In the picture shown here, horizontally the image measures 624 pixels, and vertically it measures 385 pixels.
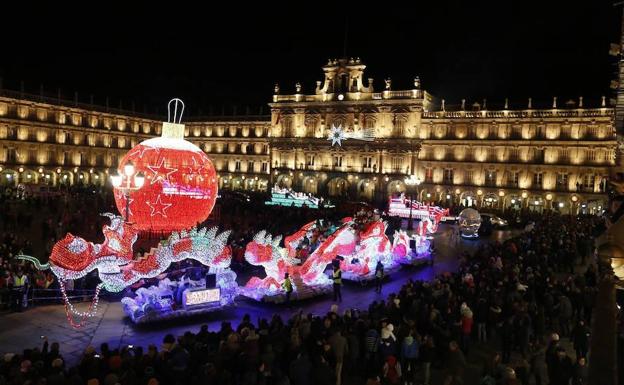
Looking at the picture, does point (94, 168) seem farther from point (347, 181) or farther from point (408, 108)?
point (408, 108)

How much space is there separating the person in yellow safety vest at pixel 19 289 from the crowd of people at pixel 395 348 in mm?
3776

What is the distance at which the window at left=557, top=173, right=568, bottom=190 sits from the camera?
1921 inches

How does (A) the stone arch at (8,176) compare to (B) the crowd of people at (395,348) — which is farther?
(A) the stone arch at (8,176)

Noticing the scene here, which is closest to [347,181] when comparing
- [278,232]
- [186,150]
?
[278,232]

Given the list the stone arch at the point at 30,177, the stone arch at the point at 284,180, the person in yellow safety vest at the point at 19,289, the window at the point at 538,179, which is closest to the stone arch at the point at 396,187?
the stone arch at the point at 284,180

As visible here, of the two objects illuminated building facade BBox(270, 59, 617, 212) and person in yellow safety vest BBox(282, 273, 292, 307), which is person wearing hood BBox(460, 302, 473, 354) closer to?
person in yellow safety vest BBox(282, 273, 292, 307)

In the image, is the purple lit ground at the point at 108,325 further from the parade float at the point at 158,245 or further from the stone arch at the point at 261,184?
the stone arch at the point at 261,184

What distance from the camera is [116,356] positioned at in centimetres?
828

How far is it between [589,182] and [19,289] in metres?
48.2

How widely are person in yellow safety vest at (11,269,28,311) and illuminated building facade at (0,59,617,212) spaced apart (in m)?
44.3

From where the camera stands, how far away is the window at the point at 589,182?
4738cm

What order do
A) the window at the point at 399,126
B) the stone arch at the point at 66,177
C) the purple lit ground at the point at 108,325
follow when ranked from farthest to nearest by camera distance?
1. the stone arch at the point at 66,177
2. the window at the point at 399,126
3. the purple lit ground at the point at 108,325

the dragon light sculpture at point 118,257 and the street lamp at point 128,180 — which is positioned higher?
the street lamp at point 128,180

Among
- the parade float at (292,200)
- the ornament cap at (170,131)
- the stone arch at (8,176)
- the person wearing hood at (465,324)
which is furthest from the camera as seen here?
the stone arch at (8,176)
